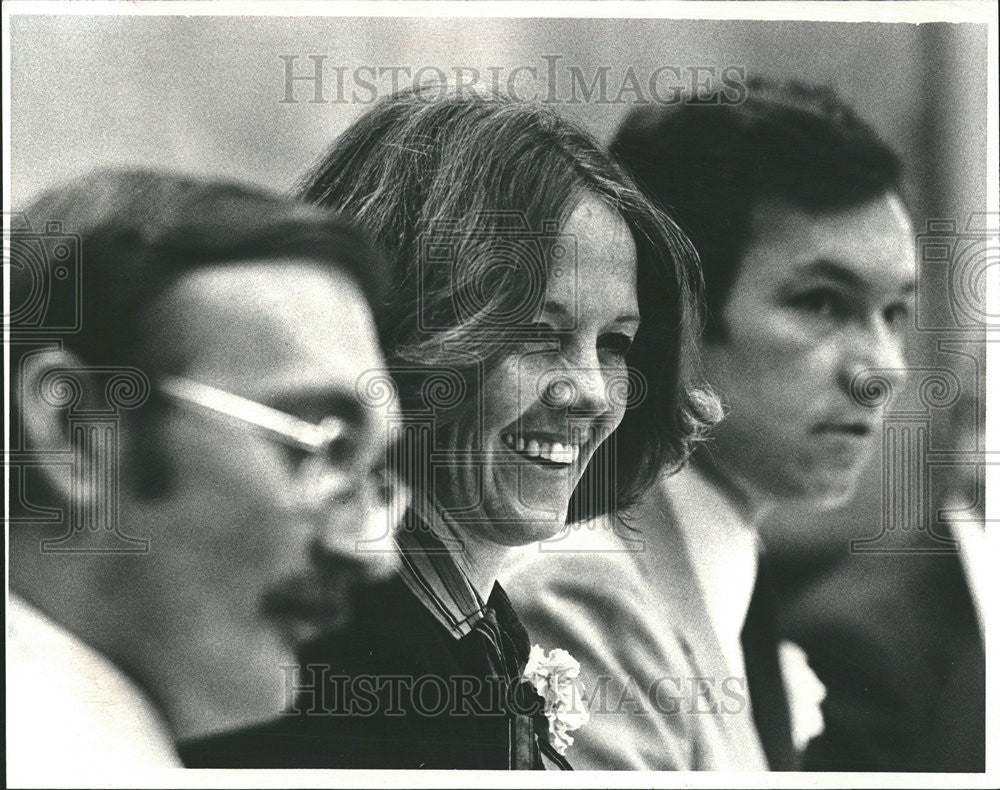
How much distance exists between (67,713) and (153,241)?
1.33 meters

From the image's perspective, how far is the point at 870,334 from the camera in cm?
311

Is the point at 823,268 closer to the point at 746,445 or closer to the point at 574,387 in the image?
the point at 746,445

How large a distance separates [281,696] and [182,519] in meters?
0.56

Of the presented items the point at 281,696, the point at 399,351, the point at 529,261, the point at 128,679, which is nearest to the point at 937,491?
the point at 529,261

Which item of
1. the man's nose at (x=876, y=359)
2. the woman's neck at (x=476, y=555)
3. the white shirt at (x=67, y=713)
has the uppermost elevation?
the man's nose at (x=876, y=359)

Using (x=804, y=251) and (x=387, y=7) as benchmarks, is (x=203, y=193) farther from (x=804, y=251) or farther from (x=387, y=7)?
(x=804, y=251)

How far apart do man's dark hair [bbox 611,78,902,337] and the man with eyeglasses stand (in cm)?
87

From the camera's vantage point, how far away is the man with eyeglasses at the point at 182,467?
120 inches

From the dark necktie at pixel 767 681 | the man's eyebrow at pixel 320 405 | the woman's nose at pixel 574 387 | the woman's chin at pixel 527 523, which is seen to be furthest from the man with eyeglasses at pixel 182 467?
the dark necktie at pixel 767 681

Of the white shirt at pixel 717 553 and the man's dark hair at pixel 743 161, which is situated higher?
the man's dark hair at pixel 743 161

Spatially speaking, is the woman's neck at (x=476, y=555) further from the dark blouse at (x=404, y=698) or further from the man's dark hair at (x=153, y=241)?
the man's dark hair at (x=153, y=241)

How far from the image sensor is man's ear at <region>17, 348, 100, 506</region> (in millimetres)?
3070

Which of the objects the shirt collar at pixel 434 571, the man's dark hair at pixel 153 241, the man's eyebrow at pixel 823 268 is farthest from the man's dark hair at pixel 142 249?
the man's eyebrow at pixel 823 268

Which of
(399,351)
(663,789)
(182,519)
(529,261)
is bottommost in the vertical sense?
(663,789)
